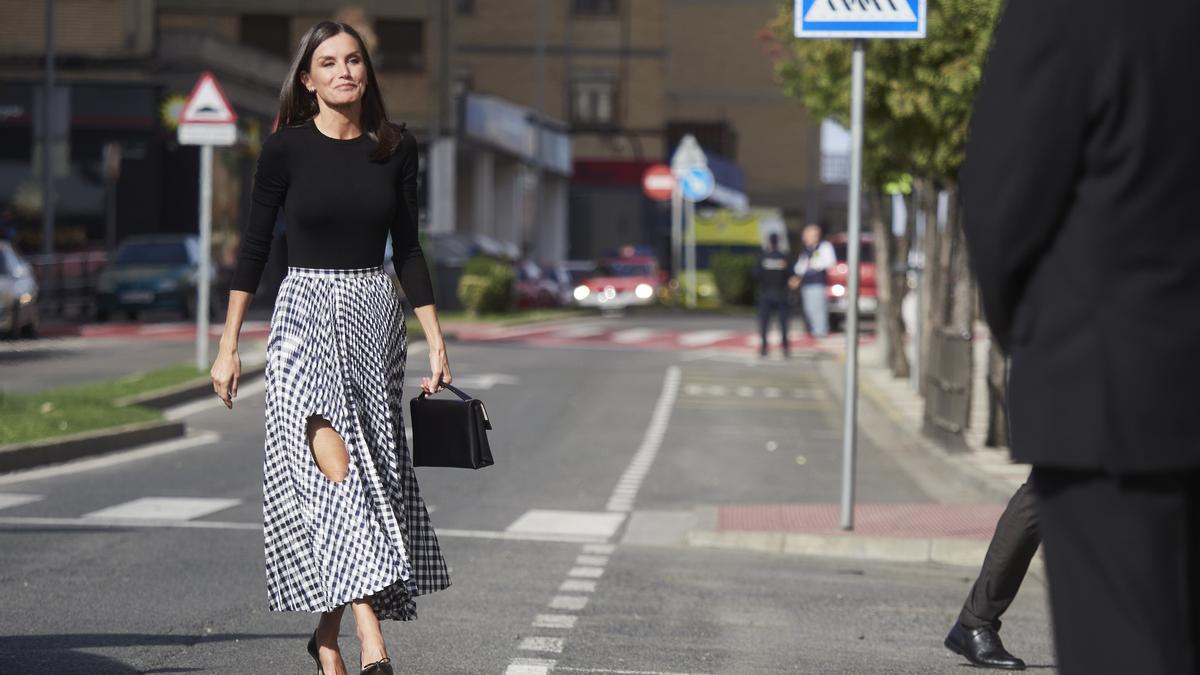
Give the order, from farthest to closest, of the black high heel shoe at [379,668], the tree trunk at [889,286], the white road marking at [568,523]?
the tree trunk at [889,286] < the white road marking at [568,523] < the black high heel shoe at [379,668]

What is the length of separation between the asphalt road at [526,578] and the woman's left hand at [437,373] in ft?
3.88

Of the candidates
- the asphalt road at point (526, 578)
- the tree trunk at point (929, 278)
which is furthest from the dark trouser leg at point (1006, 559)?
the tree trunk at point (929, 278)

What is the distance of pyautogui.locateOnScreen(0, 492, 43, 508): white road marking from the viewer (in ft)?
37.5

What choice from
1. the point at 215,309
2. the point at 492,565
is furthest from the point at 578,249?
the point at 492,565

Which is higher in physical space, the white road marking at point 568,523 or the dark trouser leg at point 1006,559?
the dark trouser leg at point 1006,559

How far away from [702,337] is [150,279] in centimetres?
943

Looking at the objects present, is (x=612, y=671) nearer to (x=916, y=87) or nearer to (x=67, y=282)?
(x=916, y=87)

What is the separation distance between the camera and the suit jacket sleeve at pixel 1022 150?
3.29 meters

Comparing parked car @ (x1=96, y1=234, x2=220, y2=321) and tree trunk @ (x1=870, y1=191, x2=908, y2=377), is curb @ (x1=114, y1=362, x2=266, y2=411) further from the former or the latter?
parked car @ (x1=96, y1=234, x2=220, y2=321)

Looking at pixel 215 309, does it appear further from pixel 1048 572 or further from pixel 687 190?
pixel 1048 572

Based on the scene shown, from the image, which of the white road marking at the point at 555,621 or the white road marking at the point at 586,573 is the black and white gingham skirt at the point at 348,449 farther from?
the white road marking at the point at 586,573

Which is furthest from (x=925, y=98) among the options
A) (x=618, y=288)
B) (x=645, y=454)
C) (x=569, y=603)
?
(x=618, y=288)

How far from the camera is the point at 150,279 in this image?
3575 centimetres

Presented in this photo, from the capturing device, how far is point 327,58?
571 centimetres
